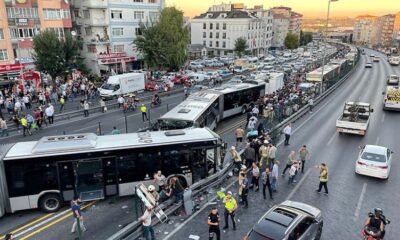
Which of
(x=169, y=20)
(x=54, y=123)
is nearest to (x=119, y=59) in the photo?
(x=169, y=20)

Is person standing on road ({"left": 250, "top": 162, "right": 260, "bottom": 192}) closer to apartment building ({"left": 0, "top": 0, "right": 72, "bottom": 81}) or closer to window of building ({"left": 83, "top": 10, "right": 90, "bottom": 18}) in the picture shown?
apartment building ({"left": 0, "top": 0, "right": 72, "bottom": 81})

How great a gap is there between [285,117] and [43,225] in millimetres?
21774

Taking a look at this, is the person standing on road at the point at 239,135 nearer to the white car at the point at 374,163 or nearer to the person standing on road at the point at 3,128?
the white car at the point at 374,163

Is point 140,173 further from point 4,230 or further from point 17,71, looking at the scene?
point 17,71

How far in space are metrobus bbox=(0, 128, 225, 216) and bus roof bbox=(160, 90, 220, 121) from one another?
20.3 feet

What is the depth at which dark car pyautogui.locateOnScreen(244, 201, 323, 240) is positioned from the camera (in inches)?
399

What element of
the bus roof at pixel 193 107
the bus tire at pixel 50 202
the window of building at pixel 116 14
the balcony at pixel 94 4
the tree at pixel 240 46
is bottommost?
the bus tire at pixel 50 202

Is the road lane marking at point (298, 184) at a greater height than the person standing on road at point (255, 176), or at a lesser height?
lesser

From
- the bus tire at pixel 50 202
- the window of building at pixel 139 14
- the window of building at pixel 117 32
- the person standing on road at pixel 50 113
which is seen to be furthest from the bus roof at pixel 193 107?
the window of building at pixel 139 14

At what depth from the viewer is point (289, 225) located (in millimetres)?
10344

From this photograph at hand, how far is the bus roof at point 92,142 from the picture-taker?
13.8m

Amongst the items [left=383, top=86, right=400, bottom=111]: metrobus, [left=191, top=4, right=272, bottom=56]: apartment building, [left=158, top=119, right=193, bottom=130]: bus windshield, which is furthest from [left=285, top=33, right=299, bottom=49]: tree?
[left=158, top=119, right=193, bottom=130]: bus windshield

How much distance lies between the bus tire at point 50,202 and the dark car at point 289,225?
8.70 meters

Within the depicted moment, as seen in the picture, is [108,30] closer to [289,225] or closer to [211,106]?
[211,106]
